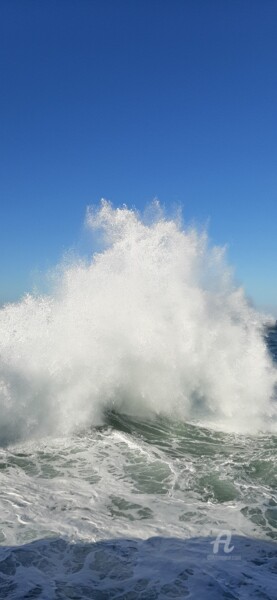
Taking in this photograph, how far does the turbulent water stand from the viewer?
228 inches

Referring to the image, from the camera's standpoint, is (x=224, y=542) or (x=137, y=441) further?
(x=137, y=441)

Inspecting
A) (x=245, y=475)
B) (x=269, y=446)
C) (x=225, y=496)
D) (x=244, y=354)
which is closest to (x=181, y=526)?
(x=225, y=496)

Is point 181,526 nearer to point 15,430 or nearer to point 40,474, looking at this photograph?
point 40,474

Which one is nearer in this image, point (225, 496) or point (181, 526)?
point (181, 526)

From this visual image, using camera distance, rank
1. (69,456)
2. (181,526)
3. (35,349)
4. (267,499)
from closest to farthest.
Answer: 1. (181,526)
2. (267,499)
3. (69,456)
4. (35,349)

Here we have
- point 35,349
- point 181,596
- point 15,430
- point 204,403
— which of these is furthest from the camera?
point 204,403

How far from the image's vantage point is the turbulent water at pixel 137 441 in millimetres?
5789

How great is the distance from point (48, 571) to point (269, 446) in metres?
8.13

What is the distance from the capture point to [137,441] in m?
12.0

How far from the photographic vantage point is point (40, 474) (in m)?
9.04

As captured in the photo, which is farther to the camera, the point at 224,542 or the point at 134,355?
the point at 134,355

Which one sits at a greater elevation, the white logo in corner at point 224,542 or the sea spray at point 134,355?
the sea spray at point 134,355

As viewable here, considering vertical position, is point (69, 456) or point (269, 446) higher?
point (269, 446)

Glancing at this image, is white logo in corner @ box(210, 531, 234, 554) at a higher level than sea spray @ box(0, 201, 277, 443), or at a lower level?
lower
